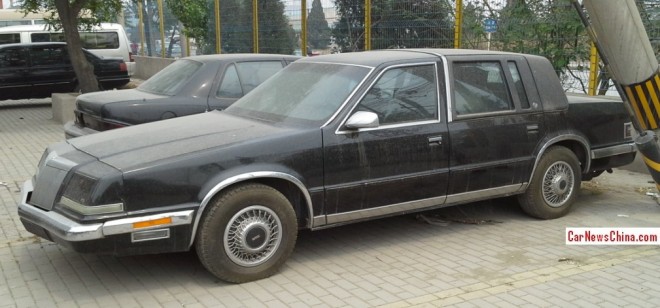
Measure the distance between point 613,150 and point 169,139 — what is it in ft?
14.2

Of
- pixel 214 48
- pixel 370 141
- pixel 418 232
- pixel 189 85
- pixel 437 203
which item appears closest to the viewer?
pixel 370 141

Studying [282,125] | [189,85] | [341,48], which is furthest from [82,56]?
[282,125]

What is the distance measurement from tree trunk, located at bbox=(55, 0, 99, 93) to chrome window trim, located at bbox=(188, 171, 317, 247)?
10666mm

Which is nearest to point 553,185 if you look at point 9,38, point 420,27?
point 420,27

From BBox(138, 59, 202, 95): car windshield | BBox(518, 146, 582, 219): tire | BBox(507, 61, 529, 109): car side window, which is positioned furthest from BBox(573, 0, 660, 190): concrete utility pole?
BBox(138, 59, 202, 95): car windshield

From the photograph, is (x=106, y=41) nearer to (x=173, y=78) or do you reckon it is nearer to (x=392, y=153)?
(x=173, y=78)

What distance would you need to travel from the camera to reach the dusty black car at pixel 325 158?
4.37m

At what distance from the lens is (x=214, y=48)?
19.9 m

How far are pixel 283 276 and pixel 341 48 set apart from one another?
9189 mm

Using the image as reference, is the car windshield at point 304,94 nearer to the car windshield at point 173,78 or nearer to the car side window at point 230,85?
the car side window at point 230,85

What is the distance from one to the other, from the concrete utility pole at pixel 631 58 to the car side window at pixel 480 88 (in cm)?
103

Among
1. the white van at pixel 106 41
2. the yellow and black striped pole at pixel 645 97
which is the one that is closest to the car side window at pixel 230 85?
the yellow and black striped pole at pixel 645 97

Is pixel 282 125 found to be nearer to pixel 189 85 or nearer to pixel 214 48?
pixel 189 85

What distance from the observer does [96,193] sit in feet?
13.9
